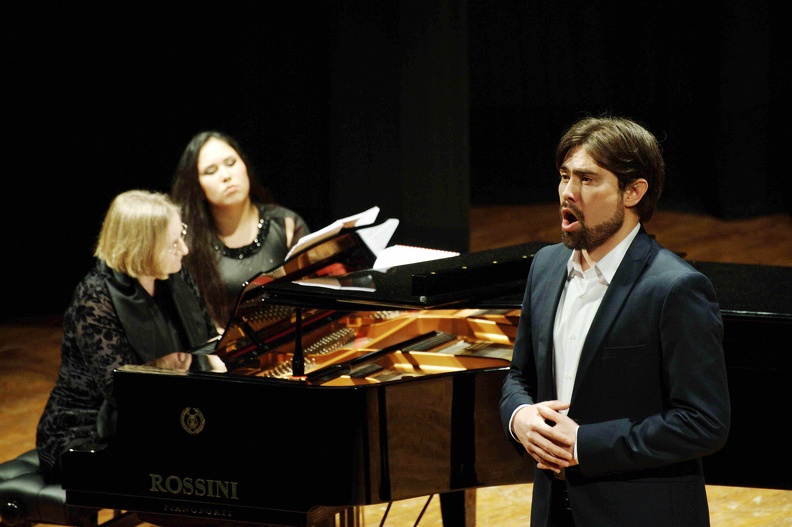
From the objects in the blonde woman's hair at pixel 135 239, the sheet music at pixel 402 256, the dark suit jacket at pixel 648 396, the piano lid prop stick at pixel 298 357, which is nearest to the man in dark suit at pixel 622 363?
the dark suit jacket at pixel 648 396

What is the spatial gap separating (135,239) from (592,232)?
170 centimetres

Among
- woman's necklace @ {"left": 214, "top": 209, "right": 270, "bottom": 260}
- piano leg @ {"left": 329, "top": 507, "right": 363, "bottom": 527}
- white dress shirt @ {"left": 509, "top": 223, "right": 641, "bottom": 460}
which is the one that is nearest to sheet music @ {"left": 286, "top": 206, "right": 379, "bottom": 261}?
piano leg @ {"left": 329, "top": 507, "right": 363, "bottom": 527}

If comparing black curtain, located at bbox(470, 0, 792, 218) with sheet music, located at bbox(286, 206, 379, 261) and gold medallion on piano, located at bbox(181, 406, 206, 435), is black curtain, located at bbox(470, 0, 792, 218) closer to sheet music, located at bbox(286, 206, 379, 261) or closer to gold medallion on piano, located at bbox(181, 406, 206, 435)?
sheet music, located at bbox(286, 206, 379, 261)

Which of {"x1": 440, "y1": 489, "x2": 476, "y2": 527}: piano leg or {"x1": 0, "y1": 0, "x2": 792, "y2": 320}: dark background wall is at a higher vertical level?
{"x1": 0, "y1": 0, "x2": 792, "y2": 320}: dark background wall

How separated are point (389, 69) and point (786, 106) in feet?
13.9

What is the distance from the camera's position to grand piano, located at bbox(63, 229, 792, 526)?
2.54 meters

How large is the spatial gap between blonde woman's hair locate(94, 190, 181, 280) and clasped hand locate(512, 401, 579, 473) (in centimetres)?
159

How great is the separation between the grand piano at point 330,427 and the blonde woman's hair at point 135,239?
0.45m

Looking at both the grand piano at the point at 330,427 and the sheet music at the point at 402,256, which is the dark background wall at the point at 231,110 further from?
the grand piano at the point at 330,427

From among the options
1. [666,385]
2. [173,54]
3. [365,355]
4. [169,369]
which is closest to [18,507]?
[169,369]

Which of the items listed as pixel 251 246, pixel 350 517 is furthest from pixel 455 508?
A: pixel 251 246

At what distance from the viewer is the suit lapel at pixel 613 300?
73.9 inches

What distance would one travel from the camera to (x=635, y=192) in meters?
1.90

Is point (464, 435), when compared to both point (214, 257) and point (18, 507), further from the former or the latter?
point (214, 257)
